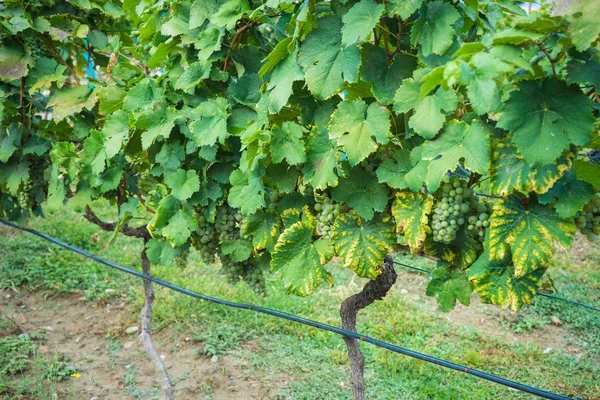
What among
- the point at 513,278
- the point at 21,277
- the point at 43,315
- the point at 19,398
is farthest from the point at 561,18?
the point at 21,277

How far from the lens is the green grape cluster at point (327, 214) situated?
6.15ft

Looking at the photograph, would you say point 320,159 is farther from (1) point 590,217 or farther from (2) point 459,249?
(1) point 590,217

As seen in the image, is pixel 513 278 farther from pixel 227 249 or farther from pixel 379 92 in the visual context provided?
pixel 227 249

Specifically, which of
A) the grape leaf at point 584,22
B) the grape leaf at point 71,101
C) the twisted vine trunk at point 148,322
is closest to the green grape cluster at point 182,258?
the twisted vine trunk at point 148,322

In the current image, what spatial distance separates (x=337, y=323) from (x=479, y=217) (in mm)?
2920

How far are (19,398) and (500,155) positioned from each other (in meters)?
3.25

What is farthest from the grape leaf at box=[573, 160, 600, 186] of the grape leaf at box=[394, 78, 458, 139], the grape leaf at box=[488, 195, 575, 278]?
the grape leaf at box=[394, 78, 458, 139]

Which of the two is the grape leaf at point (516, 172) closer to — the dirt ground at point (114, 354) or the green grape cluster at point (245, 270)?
the green grape cluster at point (245, 270)

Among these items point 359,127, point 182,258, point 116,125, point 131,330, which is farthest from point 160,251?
point 131,330

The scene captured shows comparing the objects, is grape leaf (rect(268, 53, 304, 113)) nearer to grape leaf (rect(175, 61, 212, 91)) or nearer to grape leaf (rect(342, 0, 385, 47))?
grape leaf (rect(342, 0, 385, 47))

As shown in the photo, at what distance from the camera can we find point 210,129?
6.86 ft

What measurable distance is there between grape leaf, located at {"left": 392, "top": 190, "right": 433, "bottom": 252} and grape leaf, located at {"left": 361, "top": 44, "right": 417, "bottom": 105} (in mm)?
298

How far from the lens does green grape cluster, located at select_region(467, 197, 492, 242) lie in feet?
5.36

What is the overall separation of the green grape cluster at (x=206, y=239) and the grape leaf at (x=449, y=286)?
100cm
